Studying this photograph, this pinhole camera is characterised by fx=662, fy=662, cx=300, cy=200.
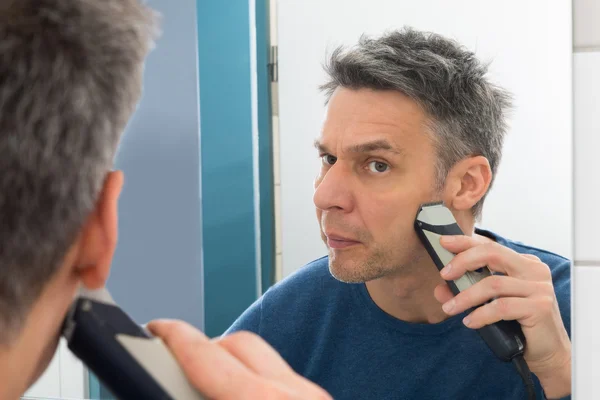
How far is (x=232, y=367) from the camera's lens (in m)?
0.45

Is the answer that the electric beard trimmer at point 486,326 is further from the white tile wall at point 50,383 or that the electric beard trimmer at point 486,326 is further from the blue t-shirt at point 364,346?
the white tile wall at point 50,383

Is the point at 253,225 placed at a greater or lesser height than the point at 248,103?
lesser

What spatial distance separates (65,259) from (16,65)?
0.39ft

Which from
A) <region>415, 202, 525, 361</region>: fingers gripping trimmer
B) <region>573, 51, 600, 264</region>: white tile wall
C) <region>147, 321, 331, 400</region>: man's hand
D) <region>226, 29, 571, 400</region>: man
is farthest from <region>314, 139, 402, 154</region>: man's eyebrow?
<region>147, 321, 331, 400</region>: man's hand

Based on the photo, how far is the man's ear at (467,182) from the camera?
0.74m

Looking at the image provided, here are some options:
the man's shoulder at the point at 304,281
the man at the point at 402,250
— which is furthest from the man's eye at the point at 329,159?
the man's shoulder at the point at 304,281

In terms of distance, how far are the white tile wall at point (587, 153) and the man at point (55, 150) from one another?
0.43 metres

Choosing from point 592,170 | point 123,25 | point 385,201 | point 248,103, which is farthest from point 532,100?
point 123,25

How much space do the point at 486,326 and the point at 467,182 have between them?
174 mm

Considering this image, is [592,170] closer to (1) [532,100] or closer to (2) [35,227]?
(1) [532,100]

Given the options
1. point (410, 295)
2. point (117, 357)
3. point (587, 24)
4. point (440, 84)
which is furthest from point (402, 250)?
point (117, 357)

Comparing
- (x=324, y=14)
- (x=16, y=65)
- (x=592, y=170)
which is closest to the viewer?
(x=16, y=65)

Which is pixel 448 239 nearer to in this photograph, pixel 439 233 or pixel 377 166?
pixel 439 233

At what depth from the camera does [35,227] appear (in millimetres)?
367
